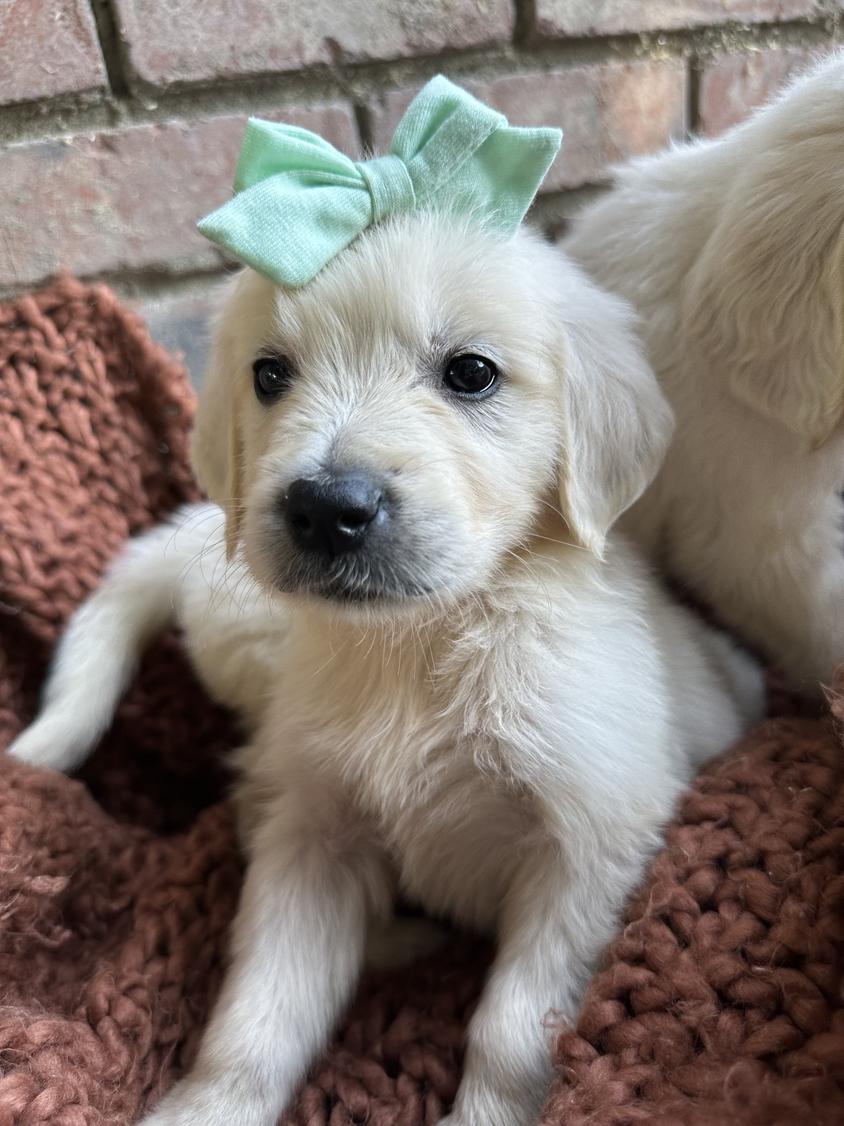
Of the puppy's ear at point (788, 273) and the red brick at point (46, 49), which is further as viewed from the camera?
the red brick at point (46, 49)

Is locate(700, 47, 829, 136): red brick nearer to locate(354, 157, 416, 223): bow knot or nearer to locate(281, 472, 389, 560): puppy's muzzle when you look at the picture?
→ locate(354, 157, 416, 223): bow knot

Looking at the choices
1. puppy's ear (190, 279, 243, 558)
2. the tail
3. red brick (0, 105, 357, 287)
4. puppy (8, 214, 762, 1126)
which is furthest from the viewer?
red brick (0, 105, 357, 287)

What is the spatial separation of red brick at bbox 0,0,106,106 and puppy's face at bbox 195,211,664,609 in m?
0.70

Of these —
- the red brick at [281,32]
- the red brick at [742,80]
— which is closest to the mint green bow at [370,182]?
the red brick at [281,32]

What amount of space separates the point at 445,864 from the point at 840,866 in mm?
464

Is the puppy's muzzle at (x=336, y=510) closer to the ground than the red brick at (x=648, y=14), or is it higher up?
closer to the ground

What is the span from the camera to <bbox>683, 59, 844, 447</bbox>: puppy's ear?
1.23m

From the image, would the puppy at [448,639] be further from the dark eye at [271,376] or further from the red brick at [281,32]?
the red brick at [281,32]

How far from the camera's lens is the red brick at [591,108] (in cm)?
186

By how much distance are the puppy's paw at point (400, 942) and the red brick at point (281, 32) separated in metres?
1.42

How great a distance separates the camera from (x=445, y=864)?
1269mm

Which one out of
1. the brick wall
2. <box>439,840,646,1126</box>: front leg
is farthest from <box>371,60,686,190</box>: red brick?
<box>439,840,646,1126</box>: front leg

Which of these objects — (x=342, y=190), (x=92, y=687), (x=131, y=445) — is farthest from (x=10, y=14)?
(x=92, y=687)

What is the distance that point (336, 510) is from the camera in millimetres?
1009
